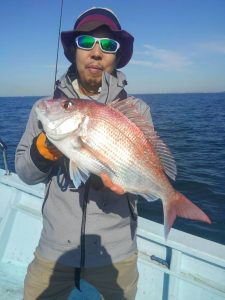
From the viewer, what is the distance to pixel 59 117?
2.44 meters

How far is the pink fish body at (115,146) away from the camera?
2373 millimetres

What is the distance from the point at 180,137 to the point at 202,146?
2477 mm

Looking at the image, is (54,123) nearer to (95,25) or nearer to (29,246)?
(95,25)

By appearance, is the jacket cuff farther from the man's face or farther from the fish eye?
the man's face

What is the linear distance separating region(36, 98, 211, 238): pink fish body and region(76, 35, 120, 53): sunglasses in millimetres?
690

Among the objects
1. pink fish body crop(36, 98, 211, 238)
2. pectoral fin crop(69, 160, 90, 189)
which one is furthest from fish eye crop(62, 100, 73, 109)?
pectoral fin crop(69, 160, 90, 189)

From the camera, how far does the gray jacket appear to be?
2.64 m

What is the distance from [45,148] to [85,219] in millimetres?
718

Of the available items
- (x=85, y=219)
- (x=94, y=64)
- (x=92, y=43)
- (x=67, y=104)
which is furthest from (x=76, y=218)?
(x=92, y=43)

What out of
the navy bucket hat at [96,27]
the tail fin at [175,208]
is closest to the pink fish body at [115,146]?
the tail fin at [175,208]

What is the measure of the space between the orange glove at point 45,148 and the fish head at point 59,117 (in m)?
0.07

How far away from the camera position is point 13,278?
4293mm

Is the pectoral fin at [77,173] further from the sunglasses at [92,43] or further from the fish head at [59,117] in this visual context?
the sunglasses at [92,43]

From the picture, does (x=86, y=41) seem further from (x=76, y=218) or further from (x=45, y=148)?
(x=76, y=218)
